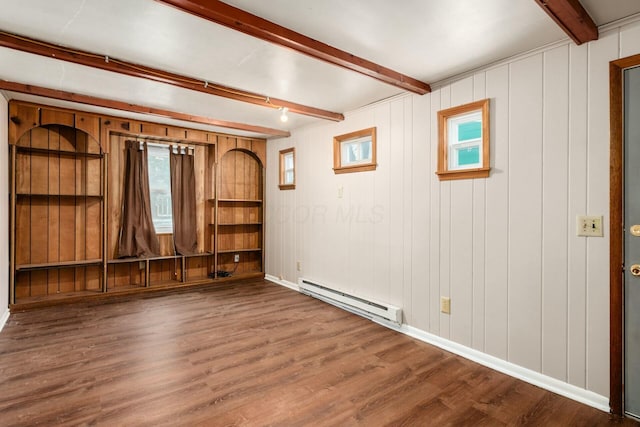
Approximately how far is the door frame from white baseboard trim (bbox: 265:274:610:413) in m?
0.11

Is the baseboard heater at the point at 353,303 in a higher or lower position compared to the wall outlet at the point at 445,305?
lower

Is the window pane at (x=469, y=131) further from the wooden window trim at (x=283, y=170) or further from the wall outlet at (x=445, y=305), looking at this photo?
the wooden window trim at (x=283, y=170)

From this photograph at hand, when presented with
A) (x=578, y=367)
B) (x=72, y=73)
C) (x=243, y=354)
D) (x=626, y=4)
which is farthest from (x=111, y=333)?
(x=626, y=4)

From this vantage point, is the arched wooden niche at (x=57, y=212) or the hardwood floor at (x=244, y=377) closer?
the hardwood floor at (x=244, y=377)

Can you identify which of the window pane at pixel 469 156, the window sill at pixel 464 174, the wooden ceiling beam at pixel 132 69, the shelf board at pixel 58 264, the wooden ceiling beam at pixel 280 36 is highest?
the wooden ceiling beam at pixel 132 69

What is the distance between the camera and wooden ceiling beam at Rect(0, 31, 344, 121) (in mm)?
2329

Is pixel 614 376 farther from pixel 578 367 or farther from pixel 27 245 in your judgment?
pixel 27 245

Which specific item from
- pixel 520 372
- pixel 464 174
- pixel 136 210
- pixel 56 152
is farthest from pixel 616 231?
pixel 56 152

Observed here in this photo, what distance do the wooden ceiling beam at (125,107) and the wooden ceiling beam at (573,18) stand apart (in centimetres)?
378

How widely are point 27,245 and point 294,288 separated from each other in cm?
343

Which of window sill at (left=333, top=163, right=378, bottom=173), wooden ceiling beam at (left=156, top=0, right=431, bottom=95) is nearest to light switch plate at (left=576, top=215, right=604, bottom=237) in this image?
wooden ceiling beam at (left=156, top=0, right=431, bottom=95)

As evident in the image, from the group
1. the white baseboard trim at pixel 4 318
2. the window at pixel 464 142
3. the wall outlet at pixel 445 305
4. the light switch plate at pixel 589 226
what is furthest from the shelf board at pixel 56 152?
the light switch plate at pixel 589 226

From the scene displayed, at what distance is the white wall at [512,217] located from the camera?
7.13 ft

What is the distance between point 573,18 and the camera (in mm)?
1904
